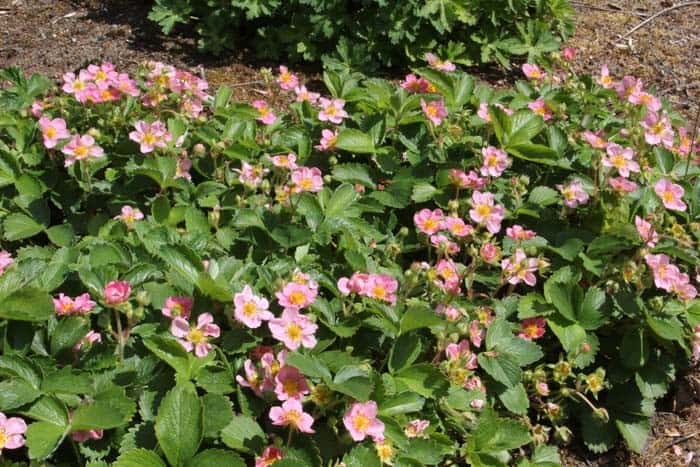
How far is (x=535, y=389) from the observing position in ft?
7.32

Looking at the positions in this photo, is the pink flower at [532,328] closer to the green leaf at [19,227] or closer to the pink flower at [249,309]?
the pink flower at [249,309]

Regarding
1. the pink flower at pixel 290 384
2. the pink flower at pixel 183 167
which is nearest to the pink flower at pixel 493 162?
the pink flower at pixel 183 167

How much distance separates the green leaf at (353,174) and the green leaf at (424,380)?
780 millimetres

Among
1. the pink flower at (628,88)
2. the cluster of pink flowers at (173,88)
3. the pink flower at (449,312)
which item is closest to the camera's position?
the pink flower at (449,312)

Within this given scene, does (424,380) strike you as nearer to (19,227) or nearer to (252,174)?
(252,174)

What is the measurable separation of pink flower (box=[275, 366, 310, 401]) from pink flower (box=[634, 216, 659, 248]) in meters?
1.11

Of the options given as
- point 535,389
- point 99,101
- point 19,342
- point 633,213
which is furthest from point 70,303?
point 633,213

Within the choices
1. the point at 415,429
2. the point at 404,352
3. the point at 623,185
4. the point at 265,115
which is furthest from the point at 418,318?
the point at 265,115

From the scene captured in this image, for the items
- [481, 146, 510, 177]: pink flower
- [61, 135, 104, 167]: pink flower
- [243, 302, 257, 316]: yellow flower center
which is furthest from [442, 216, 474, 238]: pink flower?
[61, 135, 104, 167]: pink flower

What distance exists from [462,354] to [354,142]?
2.90ft

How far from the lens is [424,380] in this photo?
2000 millimetres

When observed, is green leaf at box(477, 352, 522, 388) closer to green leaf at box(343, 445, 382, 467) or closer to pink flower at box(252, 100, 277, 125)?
green leaf at box(343, 445, 382, 467)

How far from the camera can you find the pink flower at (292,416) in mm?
1724

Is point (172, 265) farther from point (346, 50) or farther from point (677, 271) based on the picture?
point (346, 50)
